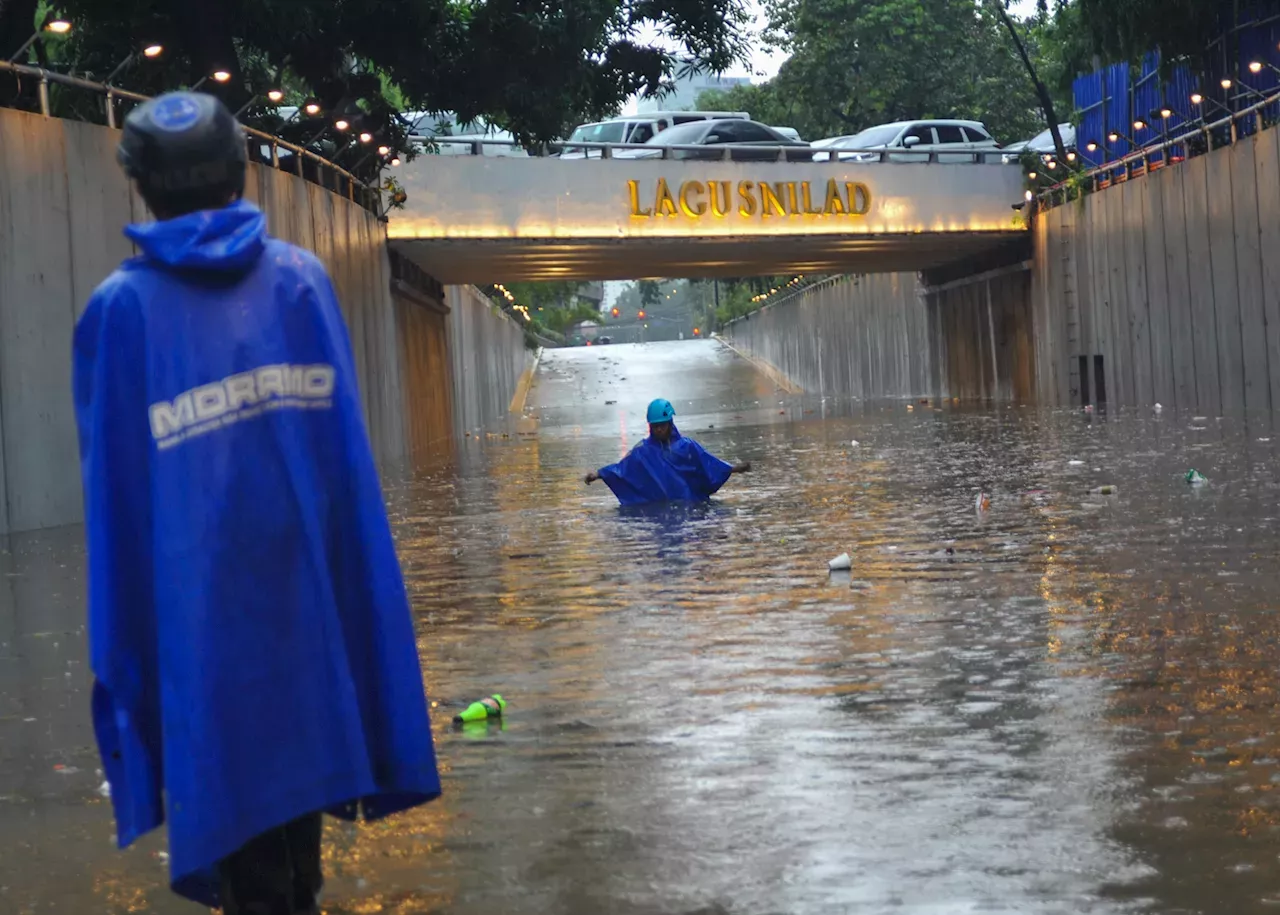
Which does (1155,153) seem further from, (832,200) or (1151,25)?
(832,200)

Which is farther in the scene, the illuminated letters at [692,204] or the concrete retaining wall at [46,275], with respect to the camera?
the illuminated letters at [692,204]

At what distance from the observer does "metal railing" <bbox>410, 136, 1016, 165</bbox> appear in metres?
36.6

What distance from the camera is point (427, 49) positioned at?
94.0 feet

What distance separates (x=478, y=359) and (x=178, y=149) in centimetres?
5067

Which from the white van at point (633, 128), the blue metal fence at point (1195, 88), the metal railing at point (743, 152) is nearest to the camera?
the blue metal fence at point (1195, 88)

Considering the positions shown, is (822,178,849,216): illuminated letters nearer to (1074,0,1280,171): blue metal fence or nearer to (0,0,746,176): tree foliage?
(1074,0,1280,171): blue metal fence

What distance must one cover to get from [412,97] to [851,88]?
118 feet

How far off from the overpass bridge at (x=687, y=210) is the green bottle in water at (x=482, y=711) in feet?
96.2

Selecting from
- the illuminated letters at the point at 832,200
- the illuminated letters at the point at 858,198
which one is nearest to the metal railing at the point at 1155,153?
the illuminated letters at the point at 858,198

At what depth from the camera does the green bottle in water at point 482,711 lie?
21.5 ft

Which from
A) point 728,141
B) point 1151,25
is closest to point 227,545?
point 1151,25

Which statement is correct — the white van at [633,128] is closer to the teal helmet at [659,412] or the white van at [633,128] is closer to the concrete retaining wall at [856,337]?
the concrete retaining wall at [856,337]

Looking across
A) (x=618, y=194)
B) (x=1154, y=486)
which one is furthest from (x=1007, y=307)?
(x=1154, y=486)

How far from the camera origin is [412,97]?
2995 cm
